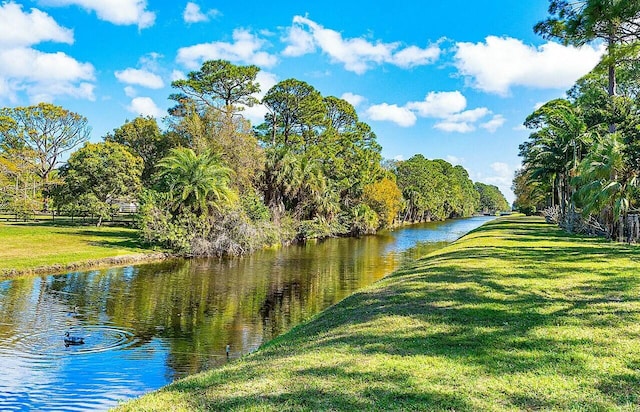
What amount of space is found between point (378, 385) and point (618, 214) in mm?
21816

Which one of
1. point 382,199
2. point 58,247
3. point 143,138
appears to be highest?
A: point 143,138

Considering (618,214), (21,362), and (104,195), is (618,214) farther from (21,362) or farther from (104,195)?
(104,195)

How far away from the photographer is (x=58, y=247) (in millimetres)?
25141

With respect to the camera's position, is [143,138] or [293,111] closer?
[143,138]

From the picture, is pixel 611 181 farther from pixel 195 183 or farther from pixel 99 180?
pixel 99 180

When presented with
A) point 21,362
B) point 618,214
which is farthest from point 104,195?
point 618,214

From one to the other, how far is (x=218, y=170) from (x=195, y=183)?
5.83ft

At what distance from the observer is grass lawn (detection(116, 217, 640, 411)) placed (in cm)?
495

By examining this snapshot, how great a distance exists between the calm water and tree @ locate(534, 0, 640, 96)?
10.9 meters

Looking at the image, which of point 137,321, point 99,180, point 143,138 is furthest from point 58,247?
point 143,138

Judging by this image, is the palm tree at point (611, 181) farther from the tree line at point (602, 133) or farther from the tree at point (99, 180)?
the tree at point (99, 180)

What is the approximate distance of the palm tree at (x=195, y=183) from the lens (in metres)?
28.6

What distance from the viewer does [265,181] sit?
138ft

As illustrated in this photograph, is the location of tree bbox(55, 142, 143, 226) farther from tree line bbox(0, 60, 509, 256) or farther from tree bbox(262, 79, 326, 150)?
tree bbox(262, 79, 326, 150)
